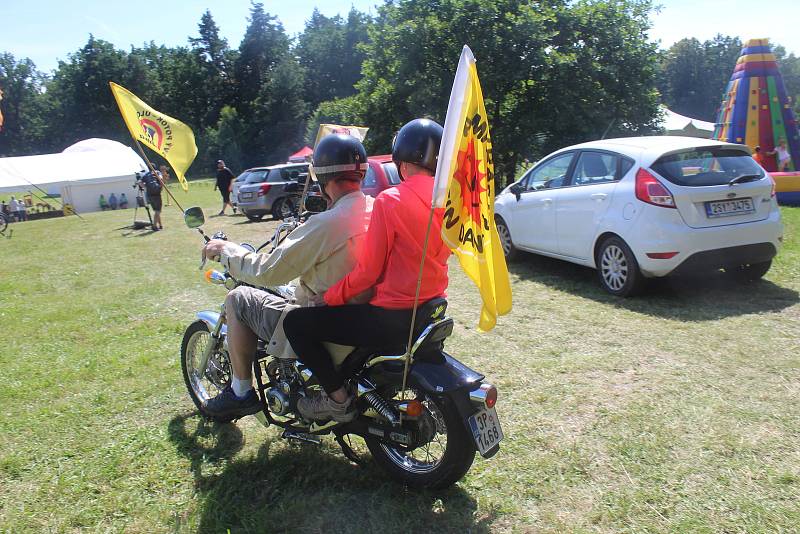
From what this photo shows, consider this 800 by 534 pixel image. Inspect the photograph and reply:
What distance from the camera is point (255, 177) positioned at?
1927 centimetres

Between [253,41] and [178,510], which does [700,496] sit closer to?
[178,510]

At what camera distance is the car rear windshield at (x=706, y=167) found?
628 centimetres

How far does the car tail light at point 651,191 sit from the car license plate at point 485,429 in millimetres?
4204

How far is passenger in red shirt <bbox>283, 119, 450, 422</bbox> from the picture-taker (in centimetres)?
286

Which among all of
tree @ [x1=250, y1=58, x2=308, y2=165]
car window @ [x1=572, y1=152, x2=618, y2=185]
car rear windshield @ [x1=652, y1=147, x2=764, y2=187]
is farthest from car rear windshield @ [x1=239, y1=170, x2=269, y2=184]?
tree @ [x1=250, y1=58, x2=308, y2=165]

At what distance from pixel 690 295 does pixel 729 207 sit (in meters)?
1.03

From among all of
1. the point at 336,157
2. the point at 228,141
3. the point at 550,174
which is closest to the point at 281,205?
the point at 550,174

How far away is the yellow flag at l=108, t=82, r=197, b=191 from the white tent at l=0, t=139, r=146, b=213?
2637 cm

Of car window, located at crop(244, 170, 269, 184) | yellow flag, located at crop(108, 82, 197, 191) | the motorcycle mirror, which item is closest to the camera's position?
the motorcycle mirror

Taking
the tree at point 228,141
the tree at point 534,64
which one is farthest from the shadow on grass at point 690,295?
the tree at point 228,141

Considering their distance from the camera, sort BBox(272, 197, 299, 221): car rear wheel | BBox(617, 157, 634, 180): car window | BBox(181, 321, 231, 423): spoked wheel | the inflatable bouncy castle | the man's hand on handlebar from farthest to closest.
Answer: BBox(272, 197, 299, 221): car rear wheel
the inflatable bouncy castle
BBox(617, 157, 634, 180): car window
BBox(181, 321, 231, 423): spoked wheel
the man's hand on handlebar

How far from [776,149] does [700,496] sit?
52.4 feet

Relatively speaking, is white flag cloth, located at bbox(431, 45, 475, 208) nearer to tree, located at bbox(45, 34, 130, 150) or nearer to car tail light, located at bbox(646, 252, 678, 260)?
car tail light, located at bbox(646, 252, 678, 260)

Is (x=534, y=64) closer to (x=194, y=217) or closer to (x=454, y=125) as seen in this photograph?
(x=194, y=217)
